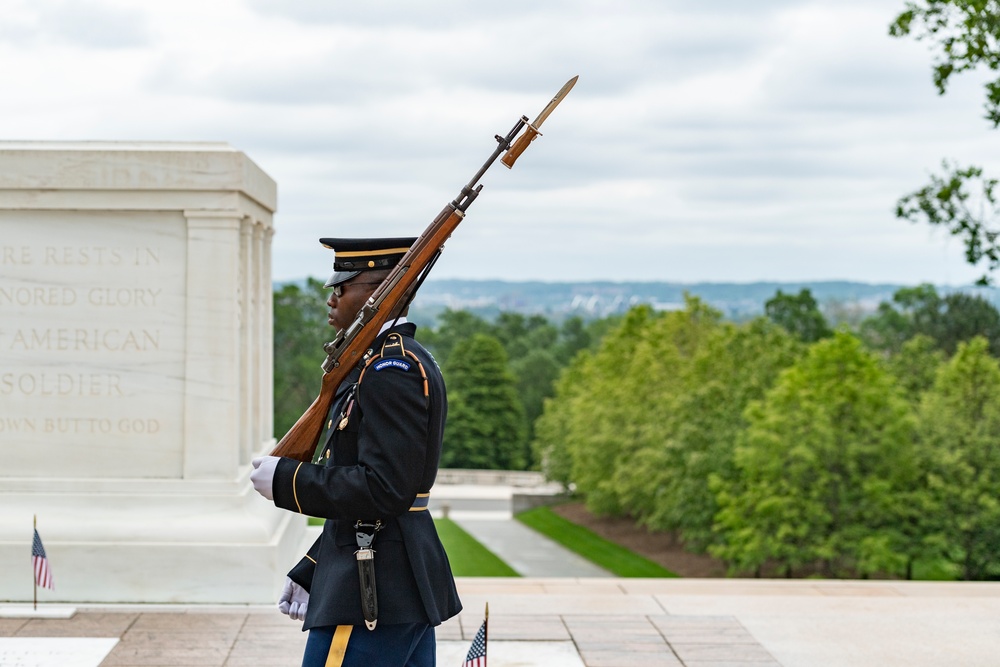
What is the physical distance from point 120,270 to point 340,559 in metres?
5.04

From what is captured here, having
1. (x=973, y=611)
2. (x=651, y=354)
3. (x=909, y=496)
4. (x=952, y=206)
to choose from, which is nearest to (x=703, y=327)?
(x=651, y=354)

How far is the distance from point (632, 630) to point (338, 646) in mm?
4155

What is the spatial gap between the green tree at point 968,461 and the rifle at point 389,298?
81.6 ft

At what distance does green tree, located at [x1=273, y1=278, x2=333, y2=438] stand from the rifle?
2161 inches

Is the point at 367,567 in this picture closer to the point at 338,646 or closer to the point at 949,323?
the point at 338,646

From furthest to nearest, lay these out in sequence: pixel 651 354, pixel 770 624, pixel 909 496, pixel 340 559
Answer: pixel 651 354
pixel 909 496
pixel 770 624
pixel 340 559

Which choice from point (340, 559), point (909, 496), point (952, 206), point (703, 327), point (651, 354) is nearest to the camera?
point (340, 559)

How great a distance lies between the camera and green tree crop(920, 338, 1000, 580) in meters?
27.8

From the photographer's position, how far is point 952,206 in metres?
16.9

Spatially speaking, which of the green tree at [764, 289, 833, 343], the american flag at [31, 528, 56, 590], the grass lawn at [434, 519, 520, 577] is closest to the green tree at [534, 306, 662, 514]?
the grass lawn at [434, 519, 520, 577]

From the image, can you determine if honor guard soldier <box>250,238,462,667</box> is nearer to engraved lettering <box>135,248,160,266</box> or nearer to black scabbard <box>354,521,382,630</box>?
black scabbard <box>354,521,382,630</box>

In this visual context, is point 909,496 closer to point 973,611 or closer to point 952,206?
point 952,206

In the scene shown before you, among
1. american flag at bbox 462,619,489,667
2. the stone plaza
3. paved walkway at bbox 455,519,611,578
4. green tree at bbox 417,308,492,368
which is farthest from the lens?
green tree at bbox 417,308,492,368

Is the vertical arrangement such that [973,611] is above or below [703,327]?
below
